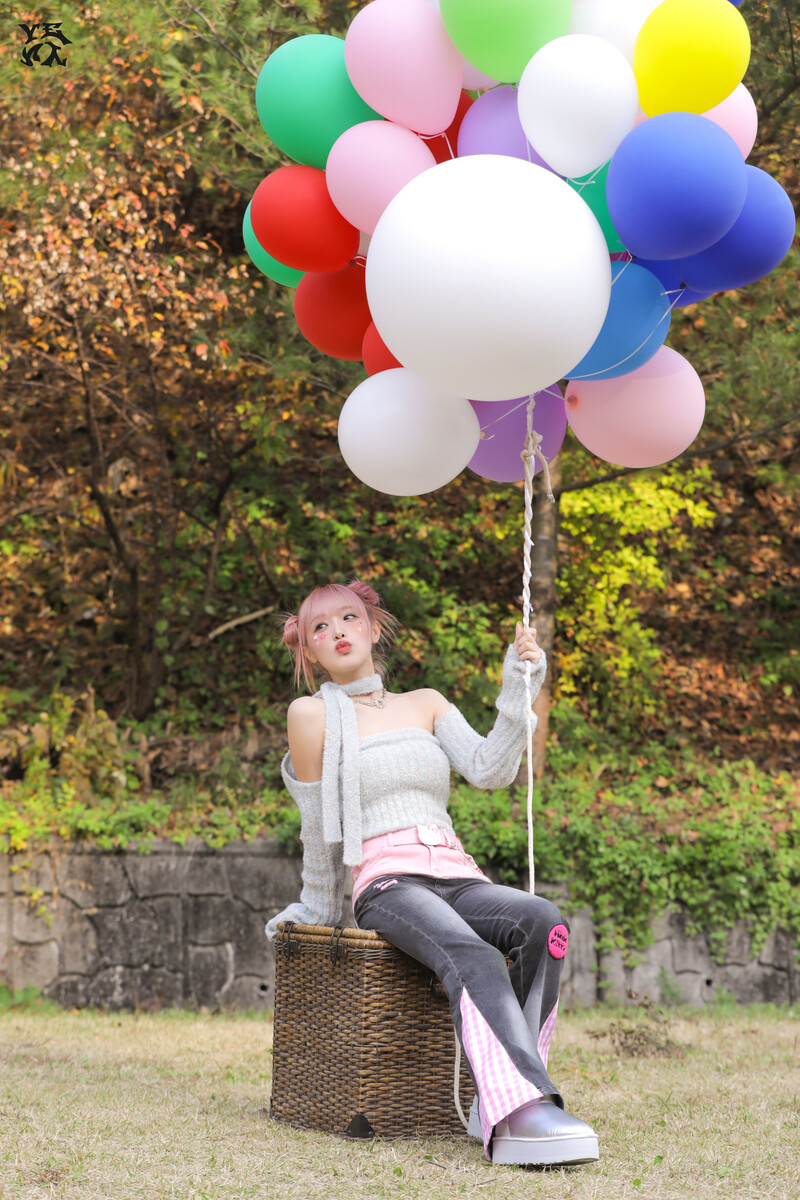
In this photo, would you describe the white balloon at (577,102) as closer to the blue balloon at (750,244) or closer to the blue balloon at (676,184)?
the blue balloon at (676,184)

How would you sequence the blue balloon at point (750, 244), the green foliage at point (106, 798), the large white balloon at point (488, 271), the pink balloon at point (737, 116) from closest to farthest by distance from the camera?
the large white balloon at point (488, 271), the blue balloon at point (750, 244), the pink balloon at point (737, 116), the green foliage at point (106, 798)

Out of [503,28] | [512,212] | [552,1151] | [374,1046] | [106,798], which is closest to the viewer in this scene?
[512,212]

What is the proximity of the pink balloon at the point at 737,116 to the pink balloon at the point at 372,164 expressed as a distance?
2.10ft

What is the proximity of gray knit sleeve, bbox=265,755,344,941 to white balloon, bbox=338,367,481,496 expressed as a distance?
0.76 meters

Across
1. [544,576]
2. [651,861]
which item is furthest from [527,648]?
[544,576]

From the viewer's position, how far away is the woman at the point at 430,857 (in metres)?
2.21

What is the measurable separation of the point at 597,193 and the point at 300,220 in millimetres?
689

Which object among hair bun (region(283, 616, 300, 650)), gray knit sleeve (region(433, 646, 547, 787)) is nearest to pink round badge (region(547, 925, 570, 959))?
gray knit sleeve (region(433, 646, 547, 787))

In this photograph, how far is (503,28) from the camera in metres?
2.28

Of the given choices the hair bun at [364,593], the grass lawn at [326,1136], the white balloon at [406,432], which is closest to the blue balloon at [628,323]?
the white balloon at [406,432]

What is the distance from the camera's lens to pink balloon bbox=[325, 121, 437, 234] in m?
2.41

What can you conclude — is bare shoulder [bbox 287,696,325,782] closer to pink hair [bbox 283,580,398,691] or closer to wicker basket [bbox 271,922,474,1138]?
pink hair [bbox 283,580,398,691]

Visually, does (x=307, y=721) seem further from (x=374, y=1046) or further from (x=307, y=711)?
(x=374, y=1046)

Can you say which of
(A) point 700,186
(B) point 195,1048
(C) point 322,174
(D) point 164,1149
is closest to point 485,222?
(A) point 700,186
